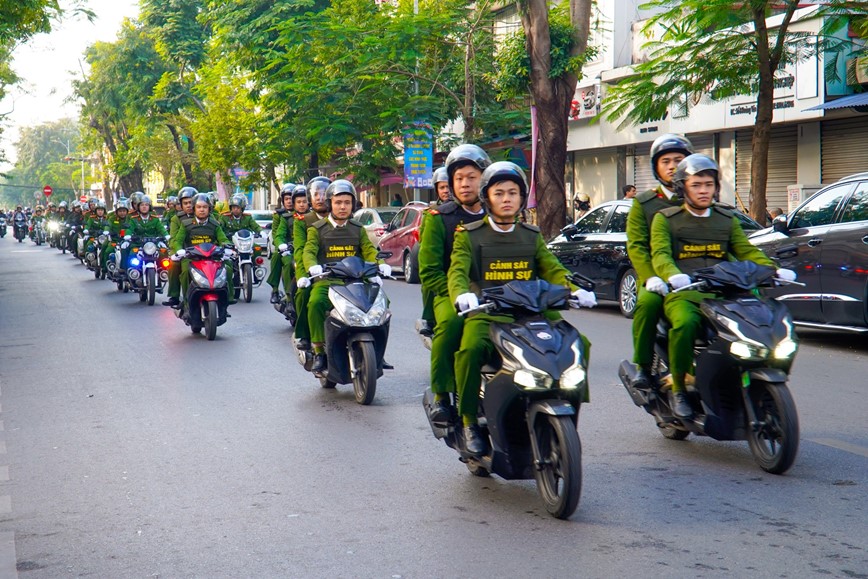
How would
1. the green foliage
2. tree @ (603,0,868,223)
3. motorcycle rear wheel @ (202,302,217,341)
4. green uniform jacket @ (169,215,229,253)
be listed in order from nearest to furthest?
1. motorcycle rear wheel @ (202,302,217,341)
2. green uniform jacket @ (169,215,229,253)
3. tree @ (603,0,868,223)
4. the green foliage

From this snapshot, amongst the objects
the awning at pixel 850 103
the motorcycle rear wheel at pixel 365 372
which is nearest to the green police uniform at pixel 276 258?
the motorcycle rear wheel at pixel 365 372

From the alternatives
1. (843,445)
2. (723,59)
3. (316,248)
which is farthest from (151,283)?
(843,445)

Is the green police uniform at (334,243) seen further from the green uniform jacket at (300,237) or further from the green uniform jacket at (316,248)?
the green uniform jacket at (300,237)

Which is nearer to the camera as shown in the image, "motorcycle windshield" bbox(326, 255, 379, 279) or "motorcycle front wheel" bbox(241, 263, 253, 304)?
"motorcycle windshield" bbox(326, 255, 379, 279)

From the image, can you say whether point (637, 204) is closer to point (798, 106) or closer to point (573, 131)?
point (798, 106)

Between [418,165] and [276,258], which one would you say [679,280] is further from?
[418,165]

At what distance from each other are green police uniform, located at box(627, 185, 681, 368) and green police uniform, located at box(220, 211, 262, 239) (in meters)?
13.3

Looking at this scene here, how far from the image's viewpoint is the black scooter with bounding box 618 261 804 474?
6.04 metres

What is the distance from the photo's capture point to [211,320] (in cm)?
1370

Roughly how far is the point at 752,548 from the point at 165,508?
282 cm

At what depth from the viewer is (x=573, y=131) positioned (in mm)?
34062

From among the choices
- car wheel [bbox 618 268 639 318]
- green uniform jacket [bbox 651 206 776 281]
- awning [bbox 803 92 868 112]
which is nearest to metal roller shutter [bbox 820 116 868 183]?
awning [bbox 803 92 868 112]

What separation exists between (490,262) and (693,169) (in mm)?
1455

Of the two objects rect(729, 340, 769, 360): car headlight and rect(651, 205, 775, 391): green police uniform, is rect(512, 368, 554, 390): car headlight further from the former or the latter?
rect(651, 205, 775, 391): green police uniform
